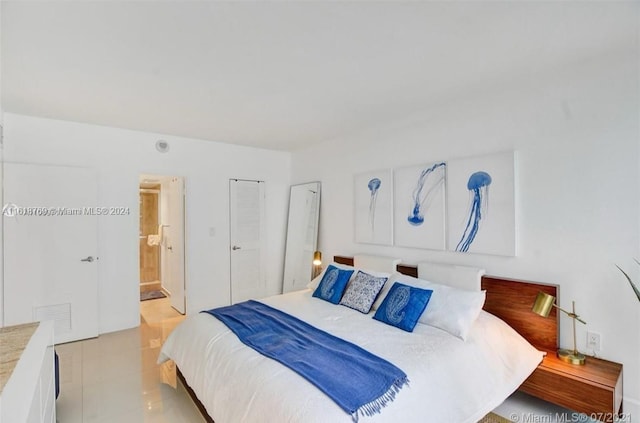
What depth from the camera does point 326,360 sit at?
1.96 m

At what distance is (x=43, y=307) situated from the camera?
11.5 ft

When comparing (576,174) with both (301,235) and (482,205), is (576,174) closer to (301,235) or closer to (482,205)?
(482,205)

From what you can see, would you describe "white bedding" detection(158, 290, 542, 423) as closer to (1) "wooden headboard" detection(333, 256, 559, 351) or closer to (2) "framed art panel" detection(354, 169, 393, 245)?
(1) "wooden headboard" detection(333, 256, 559, 351)

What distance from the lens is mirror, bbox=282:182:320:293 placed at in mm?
4871

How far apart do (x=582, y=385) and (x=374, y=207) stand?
7.91 feet

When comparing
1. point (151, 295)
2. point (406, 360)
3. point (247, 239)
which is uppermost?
point (247, 239)

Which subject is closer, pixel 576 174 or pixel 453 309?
pixel 576 174

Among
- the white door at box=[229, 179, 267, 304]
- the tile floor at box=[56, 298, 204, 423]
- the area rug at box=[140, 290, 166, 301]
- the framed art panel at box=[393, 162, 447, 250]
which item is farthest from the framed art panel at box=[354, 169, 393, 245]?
the area rug at box=[140, 290, 166, 301]

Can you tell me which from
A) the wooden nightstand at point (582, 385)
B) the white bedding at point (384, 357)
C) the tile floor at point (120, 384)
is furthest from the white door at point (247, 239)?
the wooden nightstand at point (582, 385)

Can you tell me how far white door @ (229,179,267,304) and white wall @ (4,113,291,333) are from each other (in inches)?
4.3

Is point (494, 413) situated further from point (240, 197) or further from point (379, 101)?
point (240, 197)

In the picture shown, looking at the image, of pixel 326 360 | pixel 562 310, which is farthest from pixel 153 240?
pixel 562 310

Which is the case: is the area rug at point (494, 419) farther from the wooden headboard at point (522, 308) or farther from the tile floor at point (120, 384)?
the tile floor at point (120, 384)

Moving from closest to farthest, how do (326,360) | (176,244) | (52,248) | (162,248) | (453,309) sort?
(326,360) < (453,309) < (52,248) < (176,244) < (162,248)
